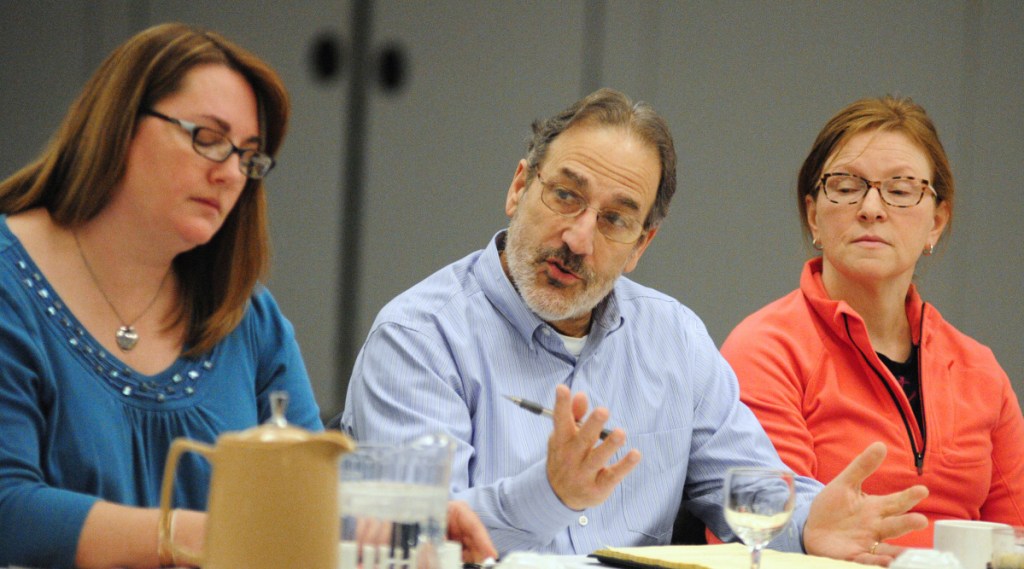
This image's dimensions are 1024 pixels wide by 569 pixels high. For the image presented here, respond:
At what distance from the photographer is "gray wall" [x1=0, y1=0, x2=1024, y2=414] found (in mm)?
3520

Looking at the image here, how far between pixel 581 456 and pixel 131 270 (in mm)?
713

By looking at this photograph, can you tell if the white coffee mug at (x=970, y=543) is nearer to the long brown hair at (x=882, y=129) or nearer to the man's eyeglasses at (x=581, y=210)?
the man's eyeglasses at (x=581, y=210)

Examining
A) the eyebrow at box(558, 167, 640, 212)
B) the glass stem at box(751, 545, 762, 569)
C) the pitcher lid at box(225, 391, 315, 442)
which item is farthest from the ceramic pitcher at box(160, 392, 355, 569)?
the eyebrow at box(558, 167, 640, 212)

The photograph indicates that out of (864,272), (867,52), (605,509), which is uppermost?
(867,52)

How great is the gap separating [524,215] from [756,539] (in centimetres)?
91

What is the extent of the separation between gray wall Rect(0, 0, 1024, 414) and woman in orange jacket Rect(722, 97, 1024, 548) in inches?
34.4

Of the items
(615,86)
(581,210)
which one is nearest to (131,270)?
(581,210)

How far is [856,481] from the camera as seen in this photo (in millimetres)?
1815

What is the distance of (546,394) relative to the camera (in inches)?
80.5

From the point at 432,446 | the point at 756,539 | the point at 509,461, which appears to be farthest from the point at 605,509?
the point at 432,446

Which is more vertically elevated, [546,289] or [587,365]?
[546,289]

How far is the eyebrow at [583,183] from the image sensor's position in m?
2.12

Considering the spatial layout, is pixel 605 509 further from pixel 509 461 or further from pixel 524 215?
pixel 524 215

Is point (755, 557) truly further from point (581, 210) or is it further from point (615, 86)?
point (615, 86)
